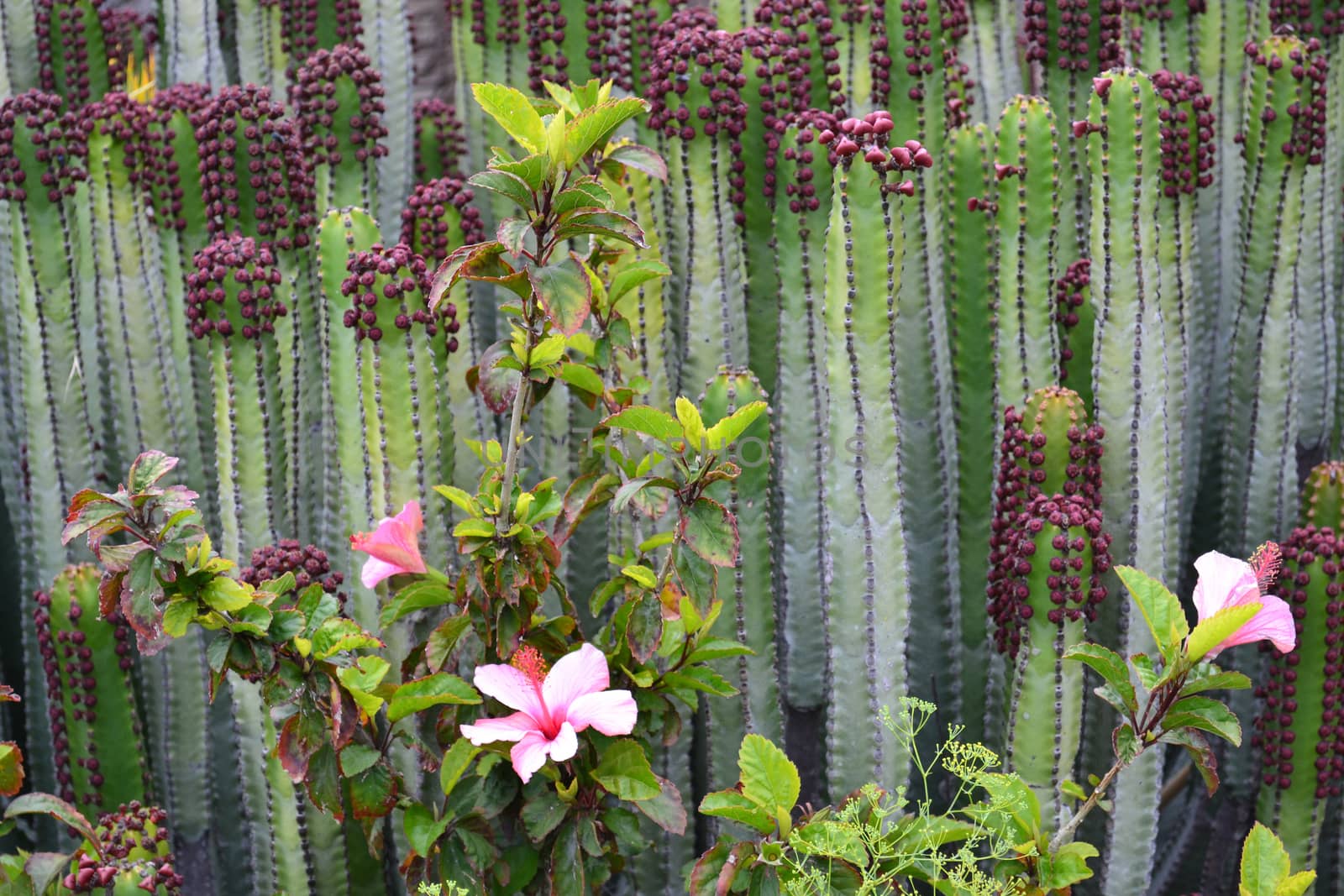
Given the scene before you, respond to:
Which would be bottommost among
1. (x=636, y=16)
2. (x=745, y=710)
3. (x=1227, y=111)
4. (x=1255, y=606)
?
(x=745, y=710)

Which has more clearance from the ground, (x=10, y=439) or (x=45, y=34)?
(x=45, y=34)

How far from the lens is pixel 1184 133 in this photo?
329 cm

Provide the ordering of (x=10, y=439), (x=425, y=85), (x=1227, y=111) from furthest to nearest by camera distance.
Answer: (x=425, y=85) < (x=1227, y=111) < (x=10, y=439)

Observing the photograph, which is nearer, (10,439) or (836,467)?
(836,467)

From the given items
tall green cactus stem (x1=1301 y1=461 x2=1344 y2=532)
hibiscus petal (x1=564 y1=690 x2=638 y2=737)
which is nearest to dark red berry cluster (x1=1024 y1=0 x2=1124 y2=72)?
tall green cactus stem (x1=1301 y1=461 x2=1344 y2=532)

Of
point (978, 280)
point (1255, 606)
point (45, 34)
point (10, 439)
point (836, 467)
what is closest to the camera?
point (1255, 606)

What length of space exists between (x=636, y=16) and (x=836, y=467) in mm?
1644

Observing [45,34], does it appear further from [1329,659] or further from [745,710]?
[1329,659]

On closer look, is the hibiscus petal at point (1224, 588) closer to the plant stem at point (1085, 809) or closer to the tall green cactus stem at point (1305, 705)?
the plant stem at point (1085, 809)

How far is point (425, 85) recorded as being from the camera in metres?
5.68

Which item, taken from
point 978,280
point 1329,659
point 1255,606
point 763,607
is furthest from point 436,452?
point 1329,659

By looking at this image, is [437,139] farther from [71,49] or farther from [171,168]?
[71,49]

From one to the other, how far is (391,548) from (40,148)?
1.77 meters

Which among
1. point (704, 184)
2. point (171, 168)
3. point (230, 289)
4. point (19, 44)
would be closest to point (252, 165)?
point (171, 168)
